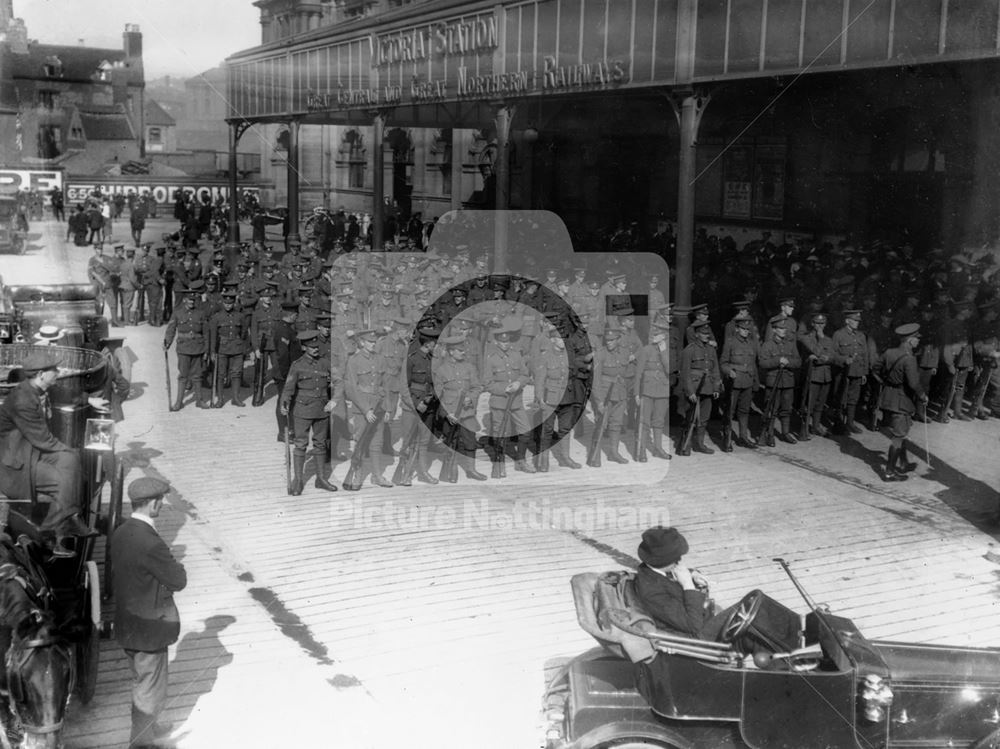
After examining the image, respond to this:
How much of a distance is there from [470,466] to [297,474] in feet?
6.19

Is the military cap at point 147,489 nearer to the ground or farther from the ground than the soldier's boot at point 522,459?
farther from the ground

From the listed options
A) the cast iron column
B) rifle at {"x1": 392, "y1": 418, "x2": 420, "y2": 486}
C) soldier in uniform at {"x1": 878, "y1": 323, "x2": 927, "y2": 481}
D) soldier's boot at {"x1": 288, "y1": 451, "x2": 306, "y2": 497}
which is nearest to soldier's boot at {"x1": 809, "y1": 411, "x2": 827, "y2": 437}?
→ soldier in uniform at {"x1": 878, "y1": 323, "x2": 927, "y2": 481}

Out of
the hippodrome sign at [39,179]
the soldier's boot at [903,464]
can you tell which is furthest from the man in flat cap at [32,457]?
the hippodrome sign at [39,179]

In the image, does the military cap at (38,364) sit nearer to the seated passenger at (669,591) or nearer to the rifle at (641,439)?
the seated passenger at (669,591)

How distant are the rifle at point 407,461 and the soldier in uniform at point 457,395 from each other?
40 cm

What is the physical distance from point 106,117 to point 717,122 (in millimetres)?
53210

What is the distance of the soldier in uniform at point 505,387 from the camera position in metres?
11.0

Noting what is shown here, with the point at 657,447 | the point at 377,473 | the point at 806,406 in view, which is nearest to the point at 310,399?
the point at 377,473

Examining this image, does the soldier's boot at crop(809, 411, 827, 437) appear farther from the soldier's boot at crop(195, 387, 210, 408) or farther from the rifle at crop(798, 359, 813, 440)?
the soldier's boot at crop(195, 387, 210, 408)

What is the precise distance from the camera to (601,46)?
16.0 metres

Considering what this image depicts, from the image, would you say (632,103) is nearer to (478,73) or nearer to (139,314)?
(478,73)

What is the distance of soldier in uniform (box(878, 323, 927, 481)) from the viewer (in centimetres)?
1084

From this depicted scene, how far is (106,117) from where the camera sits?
66438mm

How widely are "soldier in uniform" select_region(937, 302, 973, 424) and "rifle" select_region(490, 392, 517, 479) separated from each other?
616cm
